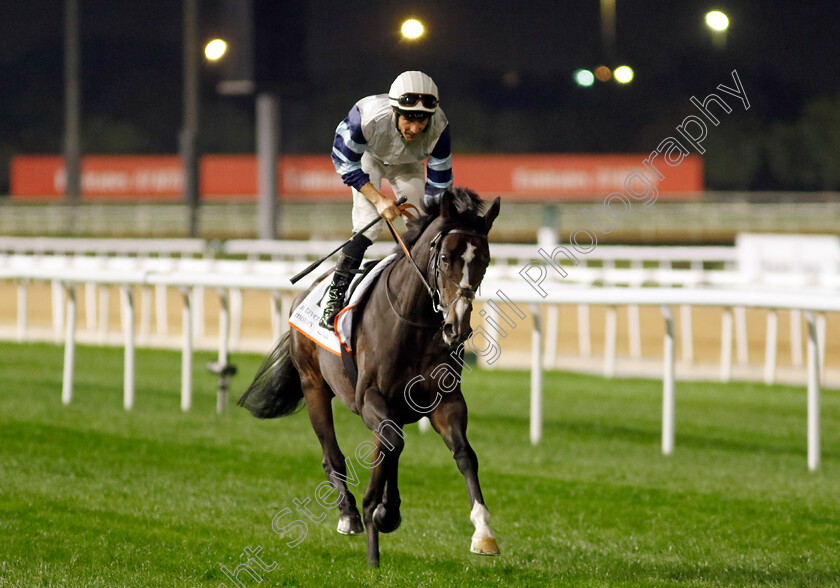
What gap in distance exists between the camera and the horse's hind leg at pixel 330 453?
438 cm

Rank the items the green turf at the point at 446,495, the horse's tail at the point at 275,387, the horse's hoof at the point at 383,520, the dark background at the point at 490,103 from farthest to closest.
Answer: the dark background at the point at 490,103, the horse's tail at the point at 275,387, the green turf at the point at 446,495, the horse's hoof at the point at 383,520

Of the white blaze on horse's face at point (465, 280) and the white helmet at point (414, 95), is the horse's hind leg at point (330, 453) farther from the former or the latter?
the white helmet at point (414, 95)

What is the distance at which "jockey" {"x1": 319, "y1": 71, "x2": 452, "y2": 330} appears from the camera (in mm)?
3977

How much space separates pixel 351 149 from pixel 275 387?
1316 mm

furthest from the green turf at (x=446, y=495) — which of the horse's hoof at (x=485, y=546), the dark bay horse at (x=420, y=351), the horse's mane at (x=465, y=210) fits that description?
the horse's mane at (x=465, y=210)

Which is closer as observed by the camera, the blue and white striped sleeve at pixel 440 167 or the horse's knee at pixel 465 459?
the horse's knee at pixel 465 459

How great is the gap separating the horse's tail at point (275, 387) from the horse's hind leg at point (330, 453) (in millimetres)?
199

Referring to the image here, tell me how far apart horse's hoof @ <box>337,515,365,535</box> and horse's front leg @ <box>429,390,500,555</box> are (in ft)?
2.04

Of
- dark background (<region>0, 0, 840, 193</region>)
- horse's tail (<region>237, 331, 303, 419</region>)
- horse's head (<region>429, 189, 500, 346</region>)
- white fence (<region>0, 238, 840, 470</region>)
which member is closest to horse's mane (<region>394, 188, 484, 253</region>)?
horse's head (<region>429, 189, 500, 346</region>)

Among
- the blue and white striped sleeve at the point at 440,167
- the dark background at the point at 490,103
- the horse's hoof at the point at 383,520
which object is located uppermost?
the dark background at the point at 490,103

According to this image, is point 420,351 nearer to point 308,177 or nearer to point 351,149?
point 351,149

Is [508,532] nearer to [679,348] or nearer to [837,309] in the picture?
Answer: [837,309]

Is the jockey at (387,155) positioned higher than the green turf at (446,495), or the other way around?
the jockey at (387,155)

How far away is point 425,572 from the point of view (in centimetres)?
414
